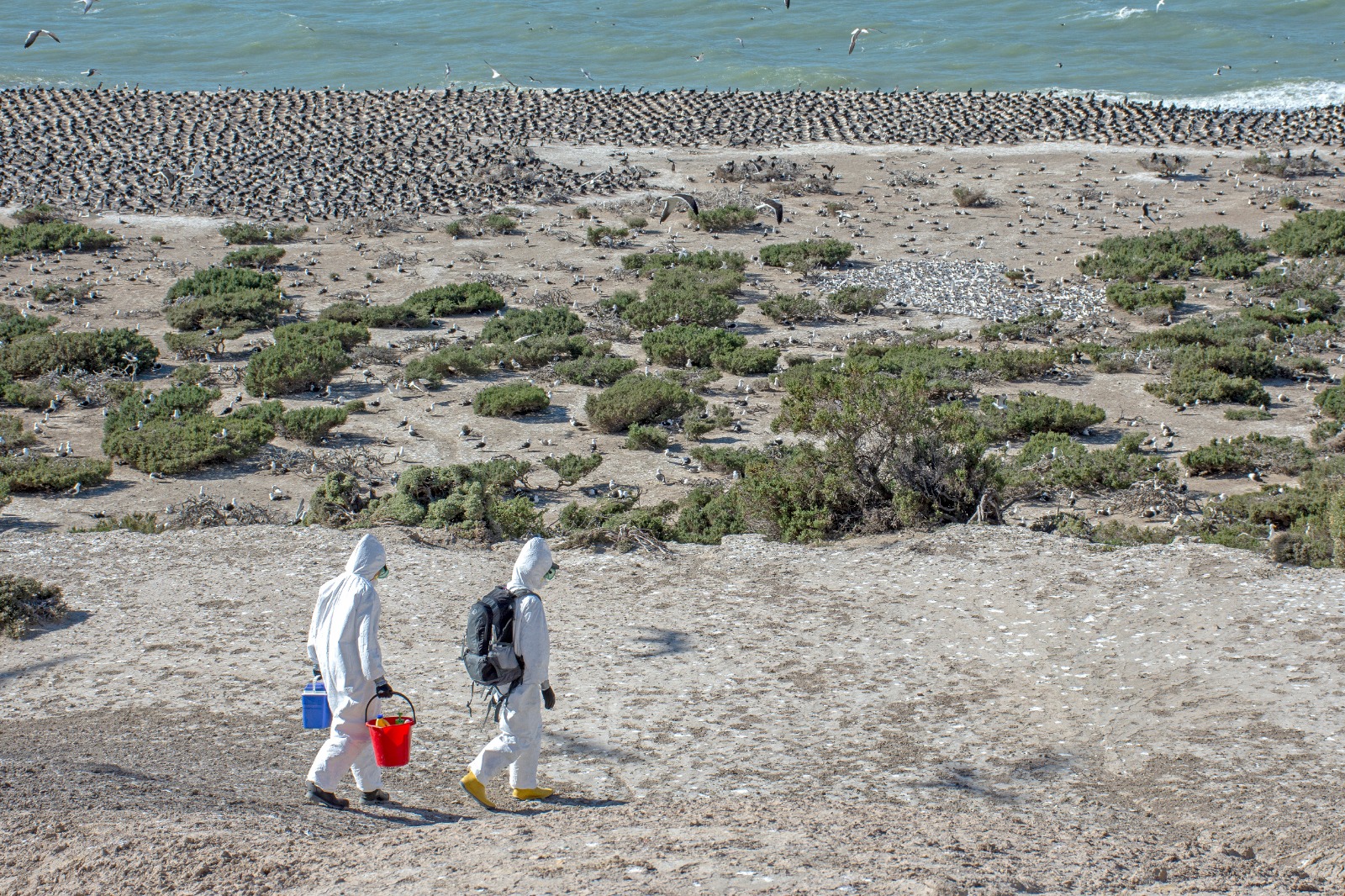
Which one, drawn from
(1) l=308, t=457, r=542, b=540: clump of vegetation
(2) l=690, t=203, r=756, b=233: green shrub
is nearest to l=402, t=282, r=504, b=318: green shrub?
(2) l=690, t=203, r=756, b=233: green shrub

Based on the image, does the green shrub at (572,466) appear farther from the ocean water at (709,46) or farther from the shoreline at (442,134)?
the ocean water at (709,46)

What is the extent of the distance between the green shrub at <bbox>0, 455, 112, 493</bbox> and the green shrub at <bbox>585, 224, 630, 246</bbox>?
502 inches

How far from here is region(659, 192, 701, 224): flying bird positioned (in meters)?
23.6

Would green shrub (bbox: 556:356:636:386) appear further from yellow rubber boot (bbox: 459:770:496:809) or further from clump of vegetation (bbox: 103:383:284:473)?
yellow rubber boot (bbox: 459:770:496:809)

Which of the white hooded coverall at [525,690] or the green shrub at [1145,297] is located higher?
the green shrub at [1145,297]

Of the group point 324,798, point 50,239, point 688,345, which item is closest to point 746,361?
point 688,345

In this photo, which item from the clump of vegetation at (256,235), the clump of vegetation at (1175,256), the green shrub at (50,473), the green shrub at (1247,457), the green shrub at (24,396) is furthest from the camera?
the clump of vegetation at (256,235)

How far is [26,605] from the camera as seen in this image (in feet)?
27.1

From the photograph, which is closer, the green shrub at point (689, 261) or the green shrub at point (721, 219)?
the green shrub at point (689, 261)

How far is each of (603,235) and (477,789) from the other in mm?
19209

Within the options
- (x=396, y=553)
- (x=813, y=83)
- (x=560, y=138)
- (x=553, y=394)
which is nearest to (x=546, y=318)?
(x=553, y=394)

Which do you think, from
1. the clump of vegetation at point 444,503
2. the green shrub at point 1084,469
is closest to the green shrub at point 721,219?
the green shrub at point 1084,469

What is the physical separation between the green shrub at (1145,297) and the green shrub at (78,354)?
49.8ft

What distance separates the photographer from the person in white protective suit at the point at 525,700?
226 inches
